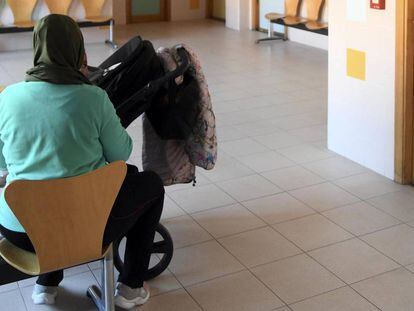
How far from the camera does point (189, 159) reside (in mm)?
3107

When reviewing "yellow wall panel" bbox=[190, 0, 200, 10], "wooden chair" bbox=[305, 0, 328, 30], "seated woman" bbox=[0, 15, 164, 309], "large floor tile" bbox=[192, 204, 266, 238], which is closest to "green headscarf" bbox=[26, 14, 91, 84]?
"seated woman" bbox=[0, 15, 164, 309]

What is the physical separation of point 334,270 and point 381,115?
142 centimetres

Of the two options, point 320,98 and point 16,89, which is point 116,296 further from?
point 320,98

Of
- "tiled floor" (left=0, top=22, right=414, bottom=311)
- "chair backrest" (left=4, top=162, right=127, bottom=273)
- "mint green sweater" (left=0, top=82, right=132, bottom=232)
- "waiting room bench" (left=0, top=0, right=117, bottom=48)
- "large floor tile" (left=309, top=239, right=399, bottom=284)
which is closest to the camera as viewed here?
"chair backrest" (left=4, top=162, right=127, bottom=273)

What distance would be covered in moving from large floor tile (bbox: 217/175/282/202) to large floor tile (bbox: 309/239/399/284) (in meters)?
0.78

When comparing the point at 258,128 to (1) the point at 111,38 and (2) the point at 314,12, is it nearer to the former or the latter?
(2) the point at 314,12

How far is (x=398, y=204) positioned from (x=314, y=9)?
5423mm

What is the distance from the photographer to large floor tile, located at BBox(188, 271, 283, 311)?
2.80m

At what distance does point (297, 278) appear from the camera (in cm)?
301

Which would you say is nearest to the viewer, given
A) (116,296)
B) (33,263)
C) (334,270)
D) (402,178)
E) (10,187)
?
(10,187)

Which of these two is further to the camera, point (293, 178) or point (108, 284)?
point (293, 178)

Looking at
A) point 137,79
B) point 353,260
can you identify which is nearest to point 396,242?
point 353,260

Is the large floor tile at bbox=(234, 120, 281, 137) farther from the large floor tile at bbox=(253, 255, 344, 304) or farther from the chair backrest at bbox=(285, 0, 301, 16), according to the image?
the chair backrest at bbox=(285, 0, 301, 16)

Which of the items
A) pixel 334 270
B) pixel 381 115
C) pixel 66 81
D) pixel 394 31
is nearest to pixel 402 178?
pixel 381 115
